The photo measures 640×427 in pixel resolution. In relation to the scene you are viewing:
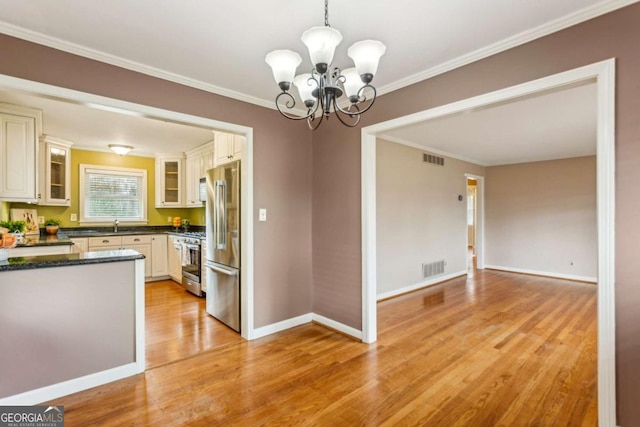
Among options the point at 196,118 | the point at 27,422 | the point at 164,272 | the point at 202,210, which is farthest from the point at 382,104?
the point at 164,272

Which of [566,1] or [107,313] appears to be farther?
[107,313]

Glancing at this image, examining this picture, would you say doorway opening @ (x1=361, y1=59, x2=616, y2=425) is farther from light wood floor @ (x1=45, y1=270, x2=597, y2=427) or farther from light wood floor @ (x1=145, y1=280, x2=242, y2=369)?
light wood floor @ (x1=145, y1=280, x2=242, y2=369)

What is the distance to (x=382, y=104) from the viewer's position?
298 centimetres

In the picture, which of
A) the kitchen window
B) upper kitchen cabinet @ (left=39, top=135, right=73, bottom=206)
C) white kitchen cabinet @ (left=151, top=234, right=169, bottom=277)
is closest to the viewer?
upper kitchen cabinet @ (left=39, top=135, right=73, bottom=206)

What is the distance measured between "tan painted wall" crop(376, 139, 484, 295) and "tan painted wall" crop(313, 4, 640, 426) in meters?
1.49

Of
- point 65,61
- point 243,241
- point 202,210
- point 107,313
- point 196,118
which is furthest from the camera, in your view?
point 202,210

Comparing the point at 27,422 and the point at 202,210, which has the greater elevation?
the point at 202,210

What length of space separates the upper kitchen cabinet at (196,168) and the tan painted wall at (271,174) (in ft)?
7.88

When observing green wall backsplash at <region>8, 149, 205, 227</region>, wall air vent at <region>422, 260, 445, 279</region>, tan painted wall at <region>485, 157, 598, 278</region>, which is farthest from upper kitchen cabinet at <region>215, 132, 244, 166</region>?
A: tan painted wall at <region>485, 157, 598, 278</region>

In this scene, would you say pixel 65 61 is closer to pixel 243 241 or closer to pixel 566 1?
pixel 243 241

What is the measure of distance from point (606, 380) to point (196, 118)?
3.54 m

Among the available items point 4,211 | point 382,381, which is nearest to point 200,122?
point 382,381

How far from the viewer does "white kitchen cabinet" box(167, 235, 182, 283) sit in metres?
5.56

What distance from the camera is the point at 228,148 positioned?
3.70m
